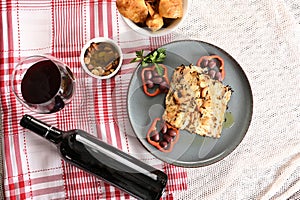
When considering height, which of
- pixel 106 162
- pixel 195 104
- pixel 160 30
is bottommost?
pixel 106 162

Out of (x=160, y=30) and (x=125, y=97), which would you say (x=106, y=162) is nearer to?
(x=125, y=97)

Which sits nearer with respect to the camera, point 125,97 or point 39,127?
point 39,127

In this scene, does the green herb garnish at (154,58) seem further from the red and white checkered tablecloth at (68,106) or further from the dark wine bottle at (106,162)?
the dark wine bottle at (106,162)

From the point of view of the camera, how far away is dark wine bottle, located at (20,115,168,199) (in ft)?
2.95

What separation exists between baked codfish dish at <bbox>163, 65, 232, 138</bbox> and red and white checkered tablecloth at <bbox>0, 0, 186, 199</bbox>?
0.09 metres

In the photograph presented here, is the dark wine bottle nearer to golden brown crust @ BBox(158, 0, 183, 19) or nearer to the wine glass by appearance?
the wine glass

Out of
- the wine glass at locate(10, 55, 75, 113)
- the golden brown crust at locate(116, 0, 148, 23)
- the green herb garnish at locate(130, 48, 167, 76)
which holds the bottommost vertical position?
the wine glass at locate(10, 55, 75, 113)

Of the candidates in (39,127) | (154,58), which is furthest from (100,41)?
(39,127)

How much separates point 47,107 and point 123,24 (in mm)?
240

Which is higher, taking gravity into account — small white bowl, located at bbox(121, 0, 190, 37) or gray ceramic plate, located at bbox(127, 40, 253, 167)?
small white bowl, located at bbox(121, 0, 190, 37)

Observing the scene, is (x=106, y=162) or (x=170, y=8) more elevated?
(x=170, y=8)

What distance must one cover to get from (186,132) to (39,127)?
0.95ft

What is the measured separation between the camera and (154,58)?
97cm

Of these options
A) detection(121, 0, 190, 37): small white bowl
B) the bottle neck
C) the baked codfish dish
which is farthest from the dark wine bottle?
detection(121, 0, 190, 37): small white bowl
